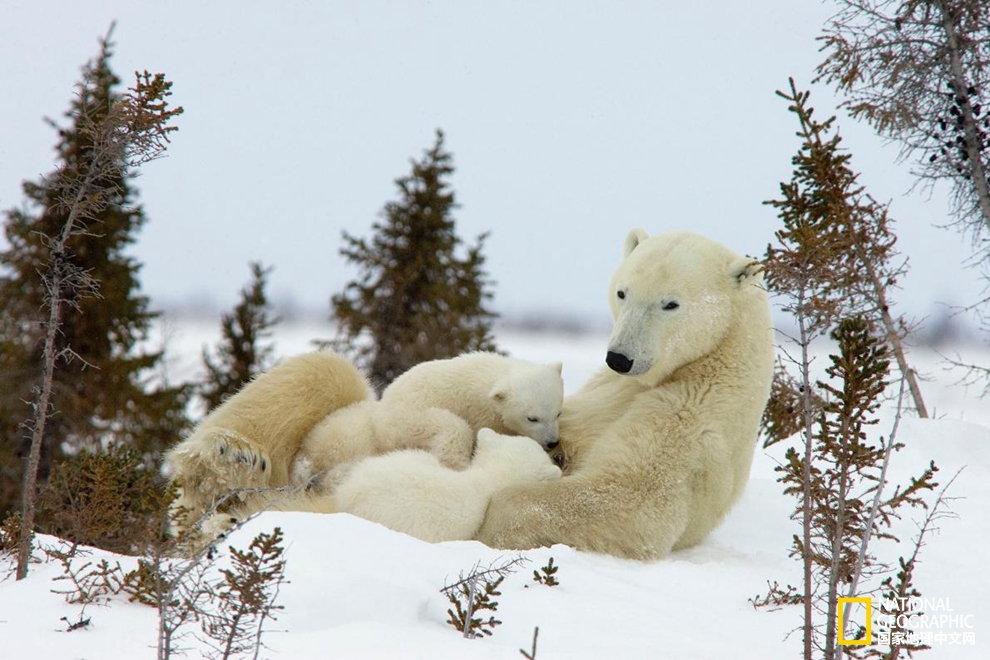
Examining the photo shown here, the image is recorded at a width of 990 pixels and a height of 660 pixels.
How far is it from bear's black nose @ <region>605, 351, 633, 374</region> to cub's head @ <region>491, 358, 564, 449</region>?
2.32ft

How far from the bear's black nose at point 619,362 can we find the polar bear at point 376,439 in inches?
36.7

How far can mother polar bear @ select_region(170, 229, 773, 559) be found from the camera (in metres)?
4.53

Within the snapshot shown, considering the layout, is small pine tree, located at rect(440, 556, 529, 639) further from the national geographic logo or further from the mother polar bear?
the mother polar bear

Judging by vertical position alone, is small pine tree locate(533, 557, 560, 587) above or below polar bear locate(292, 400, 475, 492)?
below

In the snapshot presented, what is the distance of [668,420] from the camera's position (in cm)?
482

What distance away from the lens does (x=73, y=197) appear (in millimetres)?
3785

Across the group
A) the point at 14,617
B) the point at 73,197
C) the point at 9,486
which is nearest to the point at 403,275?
the point at 9,486

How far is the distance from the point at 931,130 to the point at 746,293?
5356mm

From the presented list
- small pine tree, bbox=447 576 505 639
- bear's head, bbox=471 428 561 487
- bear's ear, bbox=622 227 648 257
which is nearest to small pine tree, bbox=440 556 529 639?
small pine tree, bbox=447 576 505 639

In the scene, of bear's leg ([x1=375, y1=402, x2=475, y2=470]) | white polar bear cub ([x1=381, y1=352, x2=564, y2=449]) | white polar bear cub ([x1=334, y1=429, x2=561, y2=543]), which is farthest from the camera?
white polar bear cub ([x1=381, y1=352, x2=564, y2=449])

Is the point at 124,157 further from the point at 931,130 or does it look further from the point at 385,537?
the point at 931,130

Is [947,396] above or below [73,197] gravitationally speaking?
above

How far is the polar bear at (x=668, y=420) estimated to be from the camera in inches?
178

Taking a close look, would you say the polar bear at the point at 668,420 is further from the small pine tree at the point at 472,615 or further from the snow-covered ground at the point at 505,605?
the small pine tree at the point at 472,615
